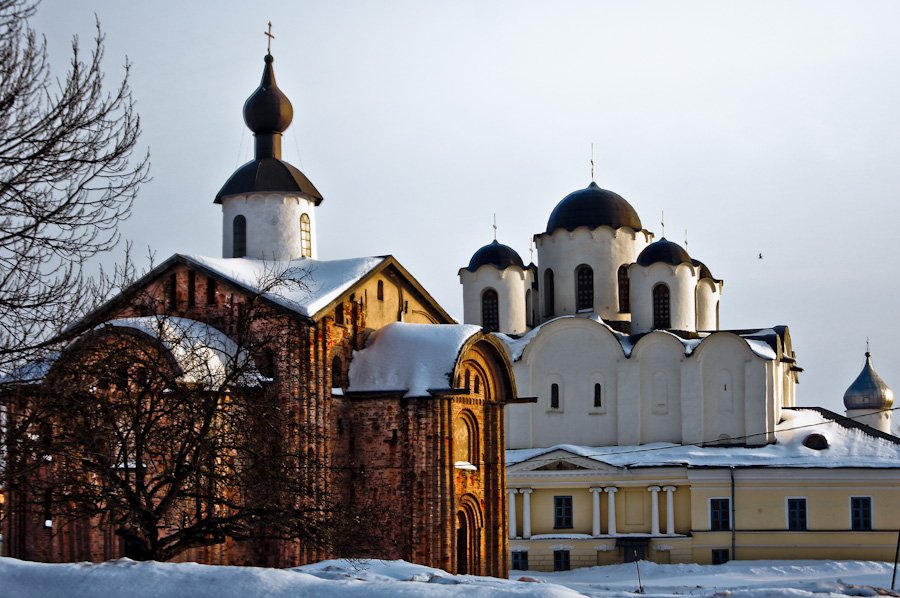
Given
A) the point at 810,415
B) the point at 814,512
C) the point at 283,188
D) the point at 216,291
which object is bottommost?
the point at 814,512

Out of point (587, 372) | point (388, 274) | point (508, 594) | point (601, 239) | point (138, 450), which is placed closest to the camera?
point (508, 594)

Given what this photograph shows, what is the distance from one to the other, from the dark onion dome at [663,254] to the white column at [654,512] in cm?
717

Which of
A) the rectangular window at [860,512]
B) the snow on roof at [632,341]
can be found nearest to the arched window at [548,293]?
the snow on roof at [632,341]

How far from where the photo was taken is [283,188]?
76.6ft

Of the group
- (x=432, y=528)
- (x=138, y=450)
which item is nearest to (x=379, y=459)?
(x=432, y=528)

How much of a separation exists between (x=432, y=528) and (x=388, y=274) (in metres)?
4.88

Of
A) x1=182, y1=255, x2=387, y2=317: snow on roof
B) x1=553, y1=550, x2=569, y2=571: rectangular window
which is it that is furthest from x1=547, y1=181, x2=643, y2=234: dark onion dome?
x1=182, y1=255, x2=387, y2=317: snow on roof

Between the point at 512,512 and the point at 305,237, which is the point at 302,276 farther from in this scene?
the point at 512,512

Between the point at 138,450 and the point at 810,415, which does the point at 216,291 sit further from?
the point at 810,415

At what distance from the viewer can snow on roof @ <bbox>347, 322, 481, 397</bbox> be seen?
67.6 feet

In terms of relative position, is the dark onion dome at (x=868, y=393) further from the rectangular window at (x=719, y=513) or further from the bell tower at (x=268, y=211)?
the bell tower at (x=268, y=211)

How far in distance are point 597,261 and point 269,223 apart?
50.7 ft

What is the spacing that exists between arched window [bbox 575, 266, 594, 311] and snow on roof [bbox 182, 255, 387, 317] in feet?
50.1

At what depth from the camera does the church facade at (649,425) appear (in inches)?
1198
